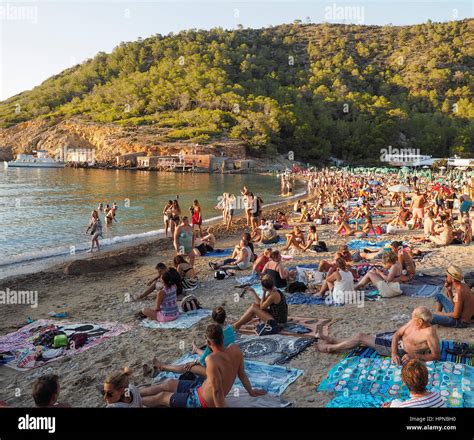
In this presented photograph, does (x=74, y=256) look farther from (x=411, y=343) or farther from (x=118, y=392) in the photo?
(x=411, y=343)

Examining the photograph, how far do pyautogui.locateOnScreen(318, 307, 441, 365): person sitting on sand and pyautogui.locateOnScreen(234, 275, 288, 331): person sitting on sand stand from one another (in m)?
1.02

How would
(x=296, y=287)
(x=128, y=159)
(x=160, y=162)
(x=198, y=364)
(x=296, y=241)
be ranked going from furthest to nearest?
(x=128, y=159)
(x=160, y=162)
(x=296, y=241)
(x=296, y=287)
(x=198, y=364)

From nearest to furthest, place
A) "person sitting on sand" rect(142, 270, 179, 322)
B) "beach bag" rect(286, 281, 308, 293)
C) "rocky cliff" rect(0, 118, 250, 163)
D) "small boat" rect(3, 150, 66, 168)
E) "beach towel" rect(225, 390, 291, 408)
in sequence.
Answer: "beach towel" rect(225, 390, 291, 408) < "person sitting on sand" rect(142, 270, 179, 322) < "beach bag" rect(286, 281, 308, 293) < "rocky cliff" rect(0, 118, 250, 163) < "small boat" rect(3, 150, 66, 168)

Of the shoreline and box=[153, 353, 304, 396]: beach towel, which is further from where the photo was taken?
the shoreline

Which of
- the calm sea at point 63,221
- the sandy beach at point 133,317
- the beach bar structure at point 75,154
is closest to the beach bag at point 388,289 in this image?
the sandy beach at point 133,317

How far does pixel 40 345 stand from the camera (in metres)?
6.15

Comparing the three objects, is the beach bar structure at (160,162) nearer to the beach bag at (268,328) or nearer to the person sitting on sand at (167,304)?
the person sitting on sand at (167,304)

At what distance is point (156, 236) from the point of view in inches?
666

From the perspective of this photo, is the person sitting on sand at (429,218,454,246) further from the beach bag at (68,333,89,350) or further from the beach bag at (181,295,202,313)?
the beach bag at (68,333,89,350)

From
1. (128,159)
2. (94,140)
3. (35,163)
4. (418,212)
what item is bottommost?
(418,212)

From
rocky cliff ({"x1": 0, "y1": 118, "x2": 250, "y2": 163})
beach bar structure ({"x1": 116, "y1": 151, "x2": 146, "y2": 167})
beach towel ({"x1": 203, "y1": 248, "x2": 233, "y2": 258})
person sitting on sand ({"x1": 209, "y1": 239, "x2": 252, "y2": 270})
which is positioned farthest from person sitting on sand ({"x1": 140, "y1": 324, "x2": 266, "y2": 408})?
beach bar structure ({"x1": 116, "y1": 151, "x2": 146, "y2": 167})

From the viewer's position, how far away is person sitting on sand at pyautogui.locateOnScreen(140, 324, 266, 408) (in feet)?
12.5

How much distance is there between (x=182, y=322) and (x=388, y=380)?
129 inches

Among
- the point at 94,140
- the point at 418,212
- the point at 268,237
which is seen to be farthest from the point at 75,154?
the point at 418,212
